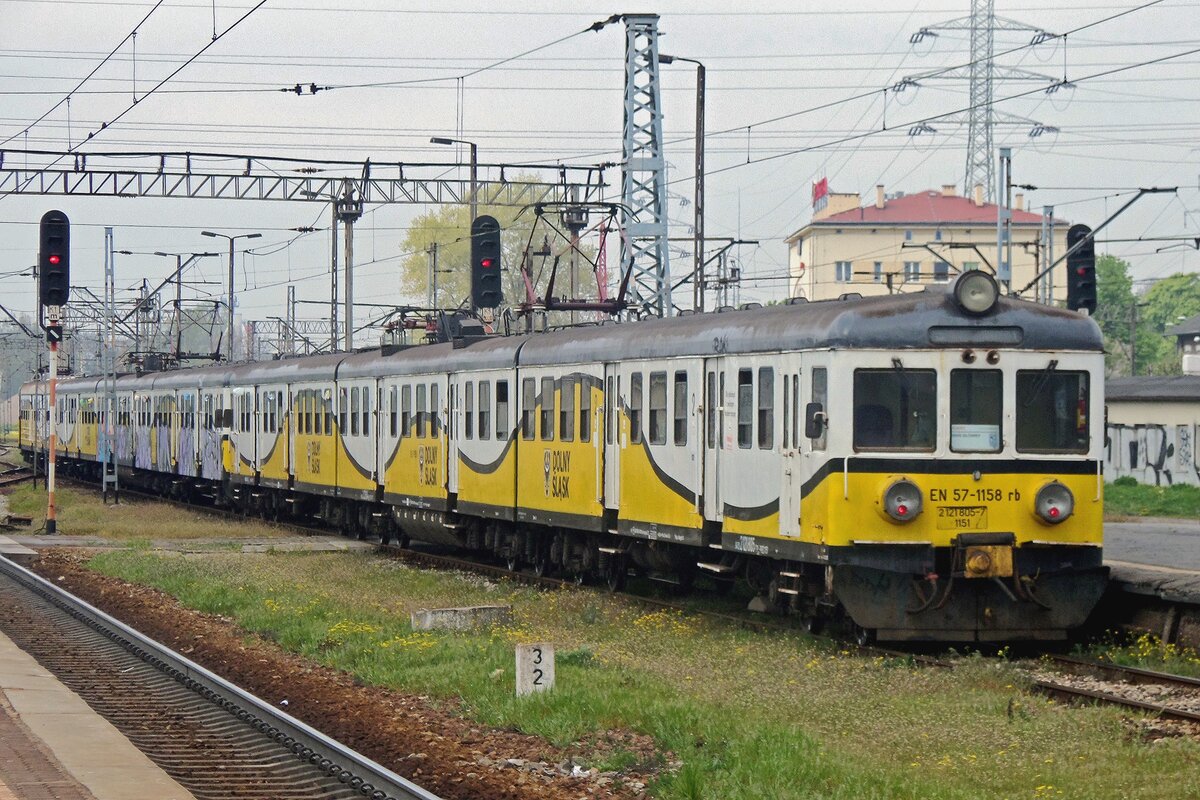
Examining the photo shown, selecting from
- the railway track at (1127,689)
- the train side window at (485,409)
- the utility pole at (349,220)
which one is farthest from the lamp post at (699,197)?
the utility pole at (349,220)

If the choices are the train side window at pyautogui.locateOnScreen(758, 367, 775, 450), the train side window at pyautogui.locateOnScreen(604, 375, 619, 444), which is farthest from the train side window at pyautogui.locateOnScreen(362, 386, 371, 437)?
the train side window at pyautogui.locateOnScreen(758, 367, 775, 450)

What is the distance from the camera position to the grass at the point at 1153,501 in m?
37.0

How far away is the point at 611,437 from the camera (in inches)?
763

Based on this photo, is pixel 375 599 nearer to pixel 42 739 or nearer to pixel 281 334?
pixel 42 739

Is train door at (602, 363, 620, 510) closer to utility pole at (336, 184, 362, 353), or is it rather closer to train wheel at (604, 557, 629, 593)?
train wheel at (604, 557, 629, 593)

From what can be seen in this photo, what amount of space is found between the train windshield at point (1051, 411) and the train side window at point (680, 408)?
382cm

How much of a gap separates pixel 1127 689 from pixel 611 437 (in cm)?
785

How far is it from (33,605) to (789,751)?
1280 centimetres

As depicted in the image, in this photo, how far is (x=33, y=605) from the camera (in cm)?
2005

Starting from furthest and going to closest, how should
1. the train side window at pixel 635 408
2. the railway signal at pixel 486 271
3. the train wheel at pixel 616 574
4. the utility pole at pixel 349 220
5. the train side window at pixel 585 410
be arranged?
the utility pole at pixel 349 220
the railway signal at pixel 486 271
the train wheel at pixel 616 574
the train side window at pixel 585 410
the train side window at pixel 635 408

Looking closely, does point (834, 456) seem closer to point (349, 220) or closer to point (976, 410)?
point (976, 410)

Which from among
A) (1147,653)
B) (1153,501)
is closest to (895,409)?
(1147,653)

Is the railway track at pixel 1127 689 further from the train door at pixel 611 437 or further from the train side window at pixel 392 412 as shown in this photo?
the train side window at pixel 392 412

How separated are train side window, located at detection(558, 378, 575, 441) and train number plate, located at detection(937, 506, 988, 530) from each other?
681 cm
